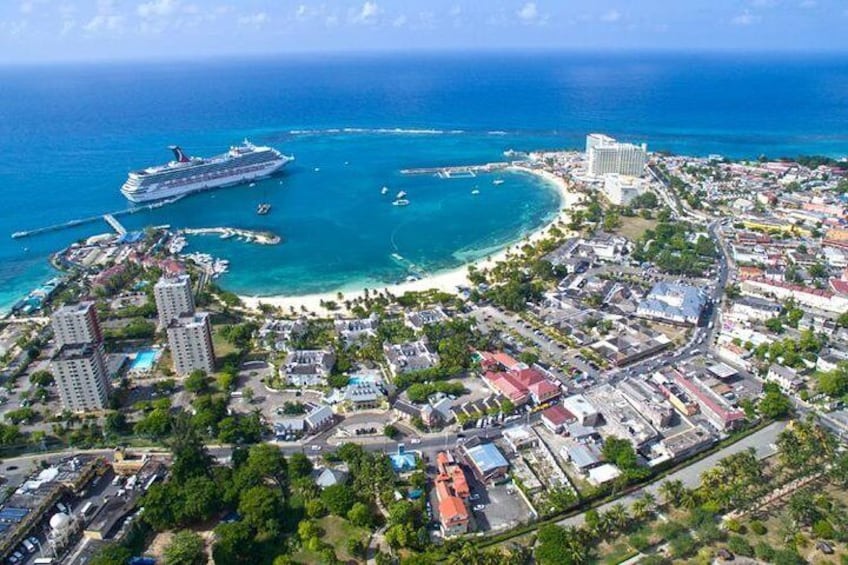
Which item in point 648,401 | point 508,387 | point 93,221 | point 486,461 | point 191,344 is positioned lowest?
point 648,401

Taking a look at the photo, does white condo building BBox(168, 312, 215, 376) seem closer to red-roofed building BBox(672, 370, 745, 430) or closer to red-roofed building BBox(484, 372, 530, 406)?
red-roofed building BBox(484, 372, 530, 406)

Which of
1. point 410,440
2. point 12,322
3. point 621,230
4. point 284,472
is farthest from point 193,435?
point 621,230

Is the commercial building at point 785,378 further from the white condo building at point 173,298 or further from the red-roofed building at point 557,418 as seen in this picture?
the white condo building at point 173,298

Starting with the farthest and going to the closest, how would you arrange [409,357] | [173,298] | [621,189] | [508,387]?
1. [621,189]
2. [173,298]
3. [409,357]
4. [508,387]


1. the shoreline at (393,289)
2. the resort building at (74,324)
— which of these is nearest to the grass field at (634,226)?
the shoreline at (393,289)

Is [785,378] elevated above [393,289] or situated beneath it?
situated beneath

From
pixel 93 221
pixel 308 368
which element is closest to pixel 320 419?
pixel 308 368

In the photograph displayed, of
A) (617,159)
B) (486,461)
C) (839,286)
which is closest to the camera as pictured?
(486,461)

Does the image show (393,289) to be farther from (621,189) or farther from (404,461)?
(621,189)
